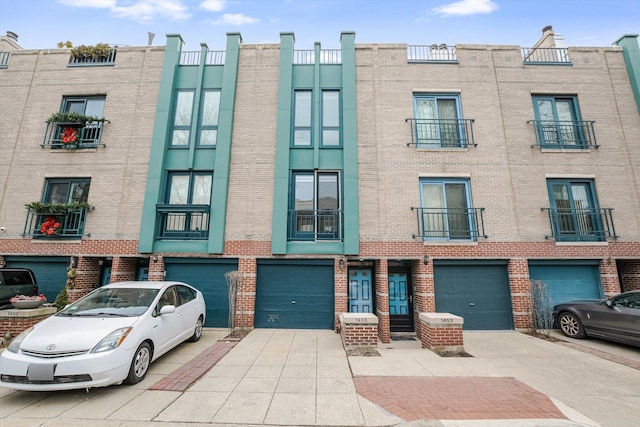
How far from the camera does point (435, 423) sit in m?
3.62

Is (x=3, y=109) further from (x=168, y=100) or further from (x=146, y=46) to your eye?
(x=168, y=100)

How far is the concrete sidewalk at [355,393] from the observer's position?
3762 millimetres

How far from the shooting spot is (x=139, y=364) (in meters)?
4.88

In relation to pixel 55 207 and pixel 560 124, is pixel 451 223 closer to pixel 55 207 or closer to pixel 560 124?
pixel 560 124

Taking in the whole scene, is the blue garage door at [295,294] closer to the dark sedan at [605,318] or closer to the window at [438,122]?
the window at [438,122]

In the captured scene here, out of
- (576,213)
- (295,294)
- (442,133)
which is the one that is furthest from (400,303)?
(576,213)

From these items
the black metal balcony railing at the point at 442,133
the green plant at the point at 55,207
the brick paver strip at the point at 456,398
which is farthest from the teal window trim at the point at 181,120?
the brick paver strip at the point at 456,398

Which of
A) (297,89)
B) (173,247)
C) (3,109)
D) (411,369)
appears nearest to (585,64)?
(297,89)

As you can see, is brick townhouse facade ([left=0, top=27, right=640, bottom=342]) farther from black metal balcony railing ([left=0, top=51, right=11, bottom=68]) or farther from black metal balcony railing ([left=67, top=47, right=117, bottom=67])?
black metal balcony railing ([left=0, top=51, right=11, bottom=68])

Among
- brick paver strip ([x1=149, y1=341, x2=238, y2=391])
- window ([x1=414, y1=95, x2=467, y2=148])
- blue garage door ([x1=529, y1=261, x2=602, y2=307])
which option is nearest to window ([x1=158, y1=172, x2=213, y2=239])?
brick paver strip ([x1=149, y1=341, x2=238, y2=391])

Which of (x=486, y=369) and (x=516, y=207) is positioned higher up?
(x=516, y=207)

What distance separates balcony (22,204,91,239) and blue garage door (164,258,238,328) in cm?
341

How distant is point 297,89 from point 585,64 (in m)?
11.1

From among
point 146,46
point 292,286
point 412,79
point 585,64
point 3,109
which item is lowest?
point 292,286
